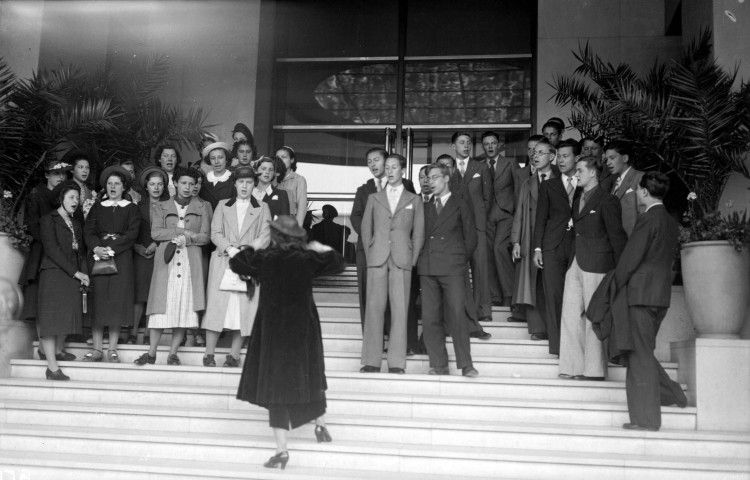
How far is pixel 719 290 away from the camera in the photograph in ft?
21.6

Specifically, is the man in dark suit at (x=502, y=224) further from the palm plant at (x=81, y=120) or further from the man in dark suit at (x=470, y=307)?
the palm plant at (x=81, y=120)

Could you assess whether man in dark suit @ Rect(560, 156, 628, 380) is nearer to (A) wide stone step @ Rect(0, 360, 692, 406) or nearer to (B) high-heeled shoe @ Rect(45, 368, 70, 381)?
(A) wide stone step @ Rect(0, 360, 692, 406)

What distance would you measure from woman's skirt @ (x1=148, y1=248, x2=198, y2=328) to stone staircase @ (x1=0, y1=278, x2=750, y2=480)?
0.38m

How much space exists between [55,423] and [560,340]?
3.99 metres

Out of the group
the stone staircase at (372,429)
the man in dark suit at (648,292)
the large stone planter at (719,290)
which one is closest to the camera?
the stone staircase at (372,429)

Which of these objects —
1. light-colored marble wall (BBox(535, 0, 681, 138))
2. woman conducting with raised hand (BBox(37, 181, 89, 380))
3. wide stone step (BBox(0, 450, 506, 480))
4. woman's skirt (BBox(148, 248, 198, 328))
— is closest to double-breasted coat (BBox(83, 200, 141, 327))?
woman conducting with raised hand (BBox(37, 181, 89, 380))

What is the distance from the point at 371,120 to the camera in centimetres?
1275

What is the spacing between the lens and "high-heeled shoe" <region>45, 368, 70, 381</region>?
7.33 metres

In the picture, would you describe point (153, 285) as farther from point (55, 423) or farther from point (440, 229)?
point (440, 229)

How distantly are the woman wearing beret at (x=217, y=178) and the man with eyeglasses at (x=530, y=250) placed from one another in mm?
2785

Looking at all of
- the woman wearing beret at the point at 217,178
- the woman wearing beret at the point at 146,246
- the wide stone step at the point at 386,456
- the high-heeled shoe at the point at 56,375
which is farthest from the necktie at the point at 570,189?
the high-heeled shoe at the point at 56,375

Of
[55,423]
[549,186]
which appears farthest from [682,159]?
[55,423]

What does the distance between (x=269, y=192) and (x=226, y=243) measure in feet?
3.01

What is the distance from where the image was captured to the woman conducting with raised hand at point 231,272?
745 centimetres
